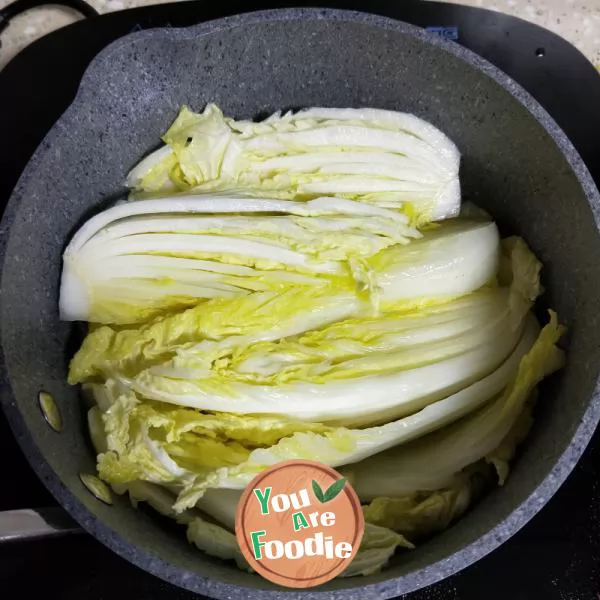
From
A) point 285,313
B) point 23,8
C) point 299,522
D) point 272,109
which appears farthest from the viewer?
point 23,8

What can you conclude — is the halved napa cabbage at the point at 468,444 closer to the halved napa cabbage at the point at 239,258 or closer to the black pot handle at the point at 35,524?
the halved napa cabbage at the point at 239,258

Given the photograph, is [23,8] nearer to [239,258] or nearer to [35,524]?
[239,258]

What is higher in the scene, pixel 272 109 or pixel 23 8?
pixel 23 8

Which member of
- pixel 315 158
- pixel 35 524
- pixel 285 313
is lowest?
pixel 35 524

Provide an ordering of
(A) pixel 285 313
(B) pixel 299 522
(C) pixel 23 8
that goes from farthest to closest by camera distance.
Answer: (C) pixel 23 8, (A) pixel 285 313, (B) pixel 299 522

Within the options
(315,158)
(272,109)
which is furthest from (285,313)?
(272,109)

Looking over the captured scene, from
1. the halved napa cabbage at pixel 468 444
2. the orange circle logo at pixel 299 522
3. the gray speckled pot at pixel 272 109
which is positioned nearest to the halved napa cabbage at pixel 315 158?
the gray speckled pot at pixel 272 109
